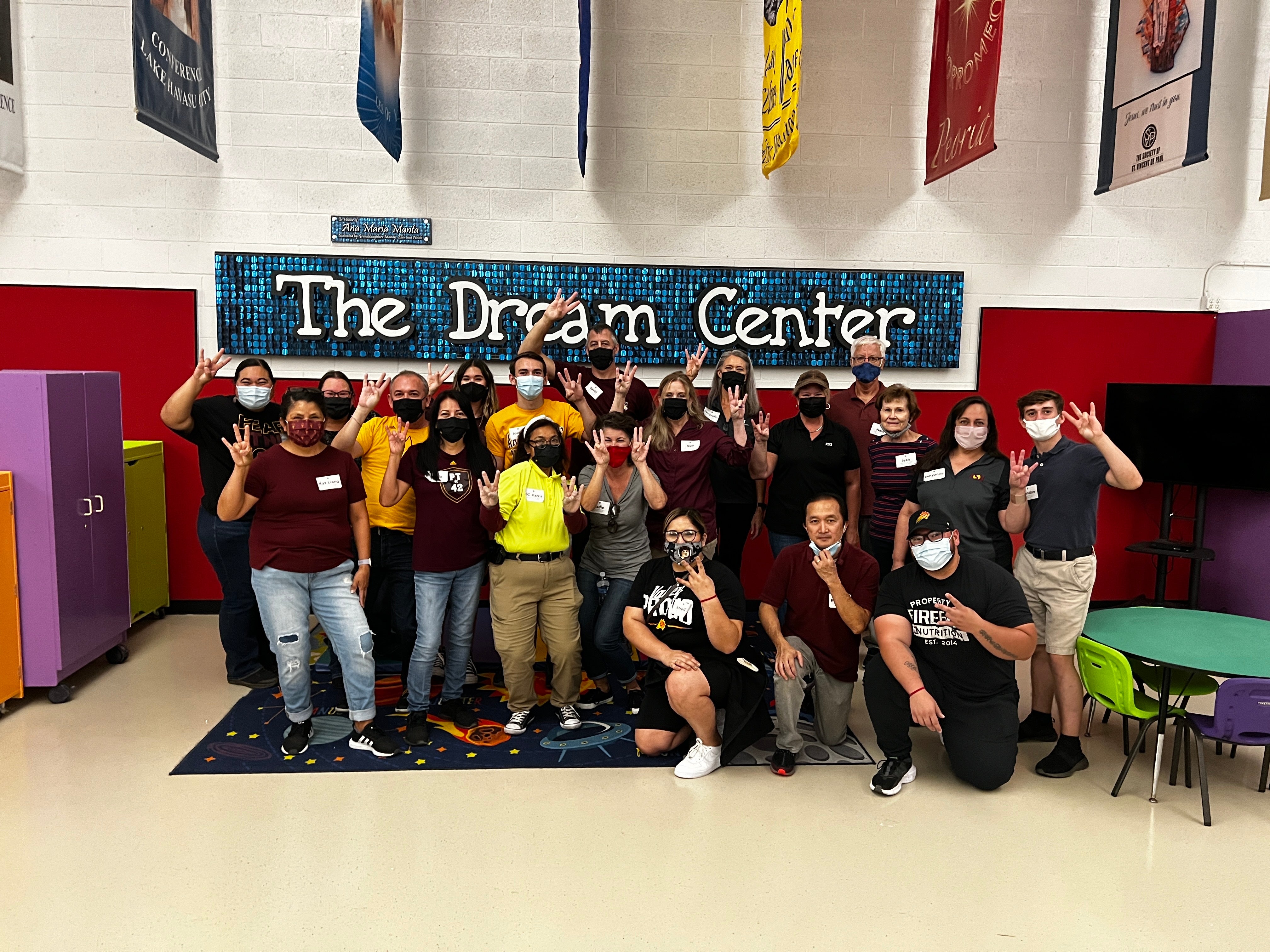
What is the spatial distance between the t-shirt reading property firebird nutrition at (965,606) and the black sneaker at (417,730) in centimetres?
222

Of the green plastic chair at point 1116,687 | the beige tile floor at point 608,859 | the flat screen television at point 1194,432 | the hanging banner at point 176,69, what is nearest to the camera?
the beige tile floor at point 608,859

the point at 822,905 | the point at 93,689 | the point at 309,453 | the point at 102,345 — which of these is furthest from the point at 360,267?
the point at 822,905

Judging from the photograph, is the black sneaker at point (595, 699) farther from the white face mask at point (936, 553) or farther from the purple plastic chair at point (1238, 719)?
the purple plastic chair at point (1238, 719)

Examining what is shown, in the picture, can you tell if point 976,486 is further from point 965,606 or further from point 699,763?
point 699,763

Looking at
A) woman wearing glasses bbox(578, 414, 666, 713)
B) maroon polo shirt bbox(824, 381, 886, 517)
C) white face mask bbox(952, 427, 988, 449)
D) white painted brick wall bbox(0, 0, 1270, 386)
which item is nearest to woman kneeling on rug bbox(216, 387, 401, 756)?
woman wearing glasses bbox(578, 414, 666, 713)

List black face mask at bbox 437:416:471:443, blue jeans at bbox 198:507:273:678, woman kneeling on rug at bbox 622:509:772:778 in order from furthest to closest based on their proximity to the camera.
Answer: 1. blue jeans at bbox 198:507:273:678
2. black face mask at bbox 437:416:471:443
3. woman kneeling on rug at bbox 622:509:772:778

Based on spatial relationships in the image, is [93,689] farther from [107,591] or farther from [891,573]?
[891,573]

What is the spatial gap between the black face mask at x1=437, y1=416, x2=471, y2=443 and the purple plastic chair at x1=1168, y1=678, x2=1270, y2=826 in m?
3.41

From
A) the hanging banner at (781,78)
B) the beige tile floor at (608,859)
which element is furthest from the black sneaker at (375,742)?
the hanging banner at (781,78)

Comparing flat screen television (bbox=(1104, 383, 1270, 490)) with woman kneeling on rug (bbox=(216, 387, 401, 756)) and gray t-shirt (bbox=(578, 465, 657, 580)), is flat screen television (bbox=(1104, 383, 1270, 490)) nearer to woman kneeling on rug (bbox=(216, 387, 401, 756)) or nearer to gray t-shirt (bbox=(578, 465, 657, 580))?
gray t-shirt (bbox=(578, 465, 657, 580))

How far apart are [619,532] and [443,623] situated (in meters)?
1.00

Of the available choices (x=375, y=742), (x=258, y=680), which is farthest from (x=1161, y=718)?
(x=258, y=680)

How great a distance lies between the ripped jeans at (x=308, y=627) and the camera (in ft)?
13.1

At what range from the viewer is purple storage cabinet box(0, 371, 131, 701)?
15.0 feet
